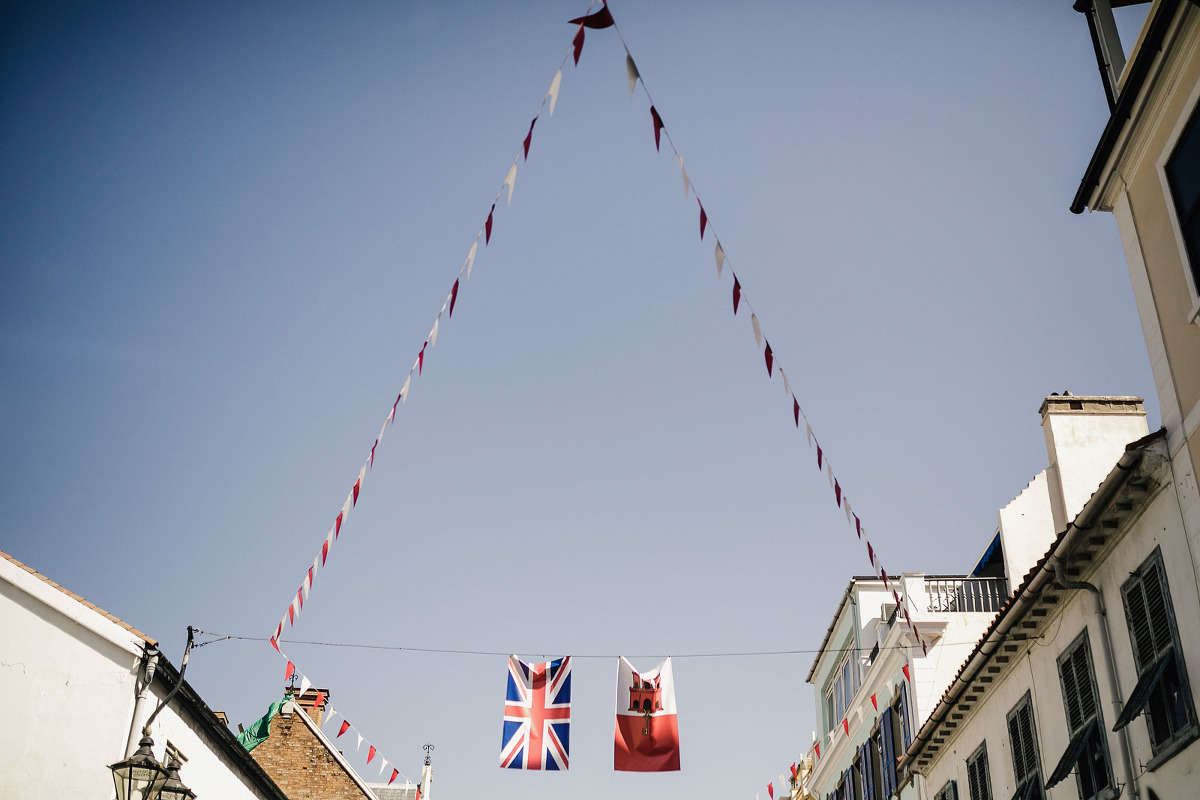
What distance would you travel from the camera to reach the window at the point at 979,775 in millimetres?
16750

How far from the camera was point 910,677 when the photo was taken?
2236 cm

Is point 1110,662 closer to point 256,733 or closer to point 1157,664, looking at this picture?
point 1157,664

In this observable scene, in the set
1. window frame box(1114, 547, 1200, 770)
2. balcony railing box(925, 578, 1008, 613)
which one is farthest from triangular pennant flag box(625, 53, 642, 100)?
balcony railing box(925, 578, 1008, 613)

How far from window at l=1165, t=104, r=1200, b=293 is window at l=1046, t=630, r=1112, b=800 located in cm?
469

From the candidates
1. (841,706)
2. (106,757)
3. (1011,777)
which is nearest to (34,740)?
(106,757)

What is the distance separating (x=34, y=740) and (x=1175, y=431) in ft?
51.1

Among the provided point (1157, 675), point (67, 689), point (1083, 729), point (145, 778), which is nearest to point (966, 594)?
point (1083, 729)

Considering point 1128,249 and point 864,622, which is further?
point 864,622

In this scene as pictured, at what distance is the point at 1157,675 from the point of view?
11.3 metres

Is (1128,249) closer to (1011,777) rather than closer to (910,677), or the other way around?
(1011,777)

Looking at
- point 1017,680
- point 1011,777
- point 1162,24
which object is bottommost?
point 1011,777

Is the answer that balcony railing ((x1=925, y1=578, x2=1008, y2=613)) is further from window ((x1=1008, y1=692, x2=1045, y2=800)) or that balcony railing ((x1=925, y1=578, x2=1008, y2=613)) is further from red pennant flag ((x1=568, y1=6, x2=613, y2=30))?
red pennant flag ((x1=568, y1=6, x2=613, y2=30))

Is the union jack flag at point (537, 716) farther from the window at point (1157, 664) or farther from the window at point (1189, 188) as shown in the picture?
the window at point (1189, 188)

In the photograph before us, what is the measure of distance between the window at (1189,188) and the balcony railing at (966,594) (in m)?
13.3
